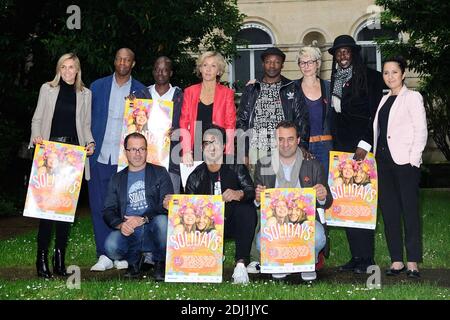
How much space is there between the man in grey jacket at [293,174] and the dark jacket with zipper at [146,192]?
911mm

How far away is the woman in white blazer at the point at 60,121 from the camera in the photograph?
7707 millimetres

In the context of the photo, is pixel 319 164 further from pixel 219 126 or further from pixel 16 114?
pixel 16 114

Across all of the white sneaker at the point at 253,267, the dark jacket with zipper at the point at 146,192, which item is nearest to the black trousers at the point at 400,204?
the white sneaker at the point at 253,267

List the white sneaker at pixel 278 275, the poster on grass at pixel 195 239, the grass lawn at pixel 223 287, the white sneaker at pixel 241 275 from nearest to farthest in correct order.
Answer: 1. the grass lawn at pixel 223 287
2. the poster on grass at pixel 195 239
3. the white sneaker at pixel 241 275
4. the white sneaker at pixel 278 275

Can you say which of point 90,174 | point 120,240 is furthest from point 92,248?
point 120,240

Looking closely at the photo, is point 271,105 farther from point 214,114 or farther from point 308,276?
point 308,276

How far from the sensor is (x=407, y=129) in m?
7.52

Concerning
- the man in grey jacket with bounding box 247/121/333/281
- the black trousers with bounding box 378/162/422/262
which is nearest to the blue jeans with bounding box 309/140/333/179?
the man in grey jacket with bounding box 247/121/333/281

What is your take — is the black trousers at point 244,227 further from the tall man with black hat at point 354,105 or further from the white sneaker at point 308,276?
the tall man with black hat at point 354,105

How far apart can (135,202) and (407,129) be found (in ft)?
9.00

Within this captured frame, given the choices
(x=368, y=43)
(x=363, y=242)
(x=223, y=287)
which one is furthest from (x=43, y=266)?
(x=368, y=43)

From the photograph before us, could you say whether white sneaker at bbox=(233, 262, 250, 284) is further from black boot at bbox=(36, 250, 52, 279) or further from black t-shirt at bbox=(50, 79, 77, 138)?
black t-shirt at bbox=(50, 79, 77, 138)

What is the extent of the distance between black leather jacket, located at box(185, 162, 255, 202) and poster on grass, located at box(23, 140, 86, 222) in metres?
1.12

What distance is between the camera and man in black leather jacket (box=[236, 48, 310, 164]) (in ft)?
25.6
